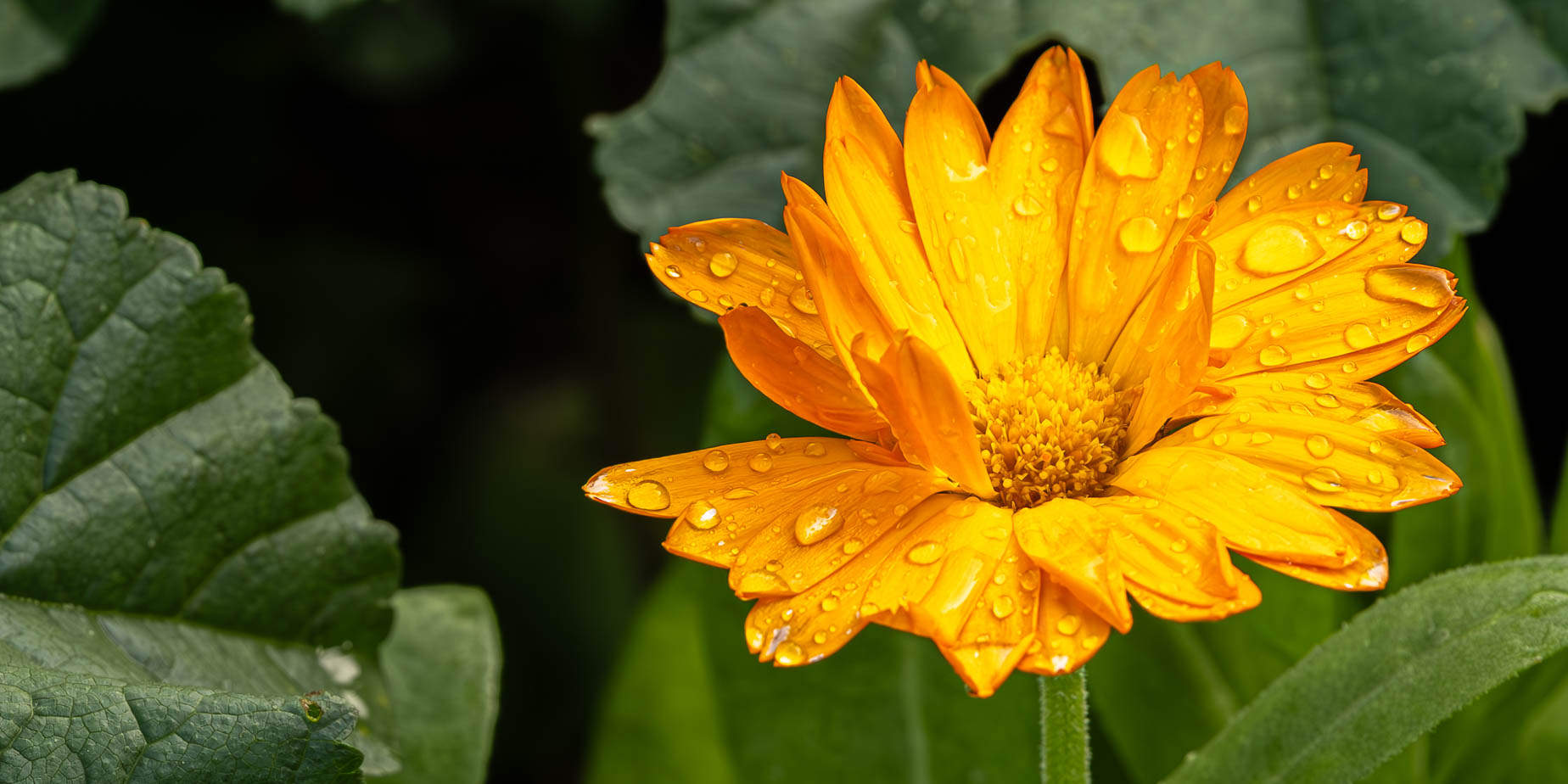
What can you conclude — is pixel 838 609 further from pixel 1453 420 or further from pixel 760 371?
pixel 1453 420

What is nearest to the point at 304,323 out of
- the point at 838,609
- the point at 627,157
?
the point at 627,157

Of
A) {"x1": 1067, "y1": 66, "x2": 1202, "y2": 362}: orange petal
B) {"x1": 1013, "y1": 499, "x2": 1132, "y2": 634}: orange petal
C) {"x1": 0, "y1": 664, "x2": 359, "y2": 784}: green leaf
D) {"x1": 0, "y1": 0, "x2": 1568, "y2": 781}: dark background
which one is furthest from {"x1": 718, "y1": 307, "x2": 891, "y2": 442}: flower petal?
{"x1": 0, "y1": 0, "x2": 1568, "y2": 781}: dark background

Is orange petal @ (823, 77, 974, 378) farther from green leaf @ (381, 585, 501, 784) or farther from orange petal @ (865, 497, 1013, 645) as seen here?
green leaf @ (381, 585, 501, 784)

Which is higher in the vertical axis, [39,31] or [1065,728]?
[39,31]

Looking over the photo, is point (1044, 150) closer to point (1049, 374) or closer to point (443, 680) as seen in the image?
point (1049, 374)

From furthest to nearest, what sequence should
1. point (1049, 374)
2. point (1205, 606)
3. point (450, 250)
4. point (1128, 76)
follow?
point (450, 250), point (1128, 76), point (1049, 374), point (1205, 606)

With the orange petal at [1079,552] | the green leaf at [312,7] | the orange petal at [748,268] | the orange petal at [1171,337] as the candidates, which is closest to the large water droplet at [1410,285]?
the orange petal at [1171,337]

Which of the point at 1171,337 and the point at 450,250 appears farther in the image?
the point at 450,250

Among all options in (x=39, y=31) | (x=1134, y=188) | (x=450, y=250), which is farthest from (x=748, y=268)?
(x=450, y=250)
